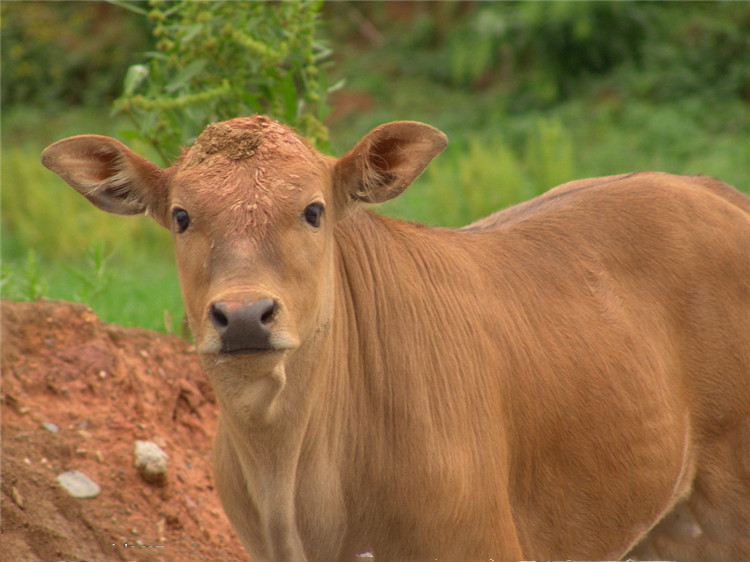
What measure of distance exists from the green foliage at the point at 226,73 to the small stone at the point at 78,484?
202cm

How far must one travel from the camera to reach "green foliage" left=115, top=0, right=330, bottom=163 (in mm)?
6066

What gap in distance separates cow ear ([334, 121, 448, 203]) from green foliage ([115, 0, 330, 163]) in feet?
7.16

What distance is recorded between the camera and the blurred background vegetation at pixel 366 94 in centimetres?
625

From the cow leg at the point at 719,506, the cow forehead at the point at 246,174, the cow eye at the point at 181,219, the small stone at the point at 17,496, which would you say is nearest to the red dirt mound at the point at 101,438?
the small stone at the point at 17,496

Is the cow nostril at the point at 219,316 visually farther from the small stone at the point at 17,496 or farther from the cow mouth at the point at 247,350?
the small stone at the point at 17,496

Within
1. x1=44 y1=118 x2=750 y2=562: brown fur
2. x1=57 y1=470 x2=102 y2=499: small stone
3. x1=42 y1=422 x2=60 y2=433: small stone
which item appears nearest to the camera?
x1=44 y1=118 x2=750 y2=562: brown fur

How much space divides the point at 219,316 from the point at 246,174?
0.66m

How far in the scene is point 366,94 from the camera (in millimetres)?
18172

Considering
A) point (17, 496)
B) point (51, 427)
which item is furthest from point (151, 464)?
point (17, 496)

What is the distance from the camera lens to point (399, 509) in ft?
12.6

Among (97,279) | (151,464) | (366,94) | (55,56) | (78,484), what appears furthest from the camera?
(55,56)

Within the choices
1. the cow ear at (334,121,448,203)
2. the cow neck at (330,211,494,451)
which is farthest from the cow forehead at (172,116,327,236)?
the cow neck at (330,211,494,451)

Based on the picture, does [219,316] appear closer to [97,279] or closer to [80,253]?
[97,279]

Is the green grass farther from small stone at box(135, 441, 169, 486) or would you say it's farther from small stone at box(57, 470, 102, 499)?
small stone at box(57, 470, 102, 499)
